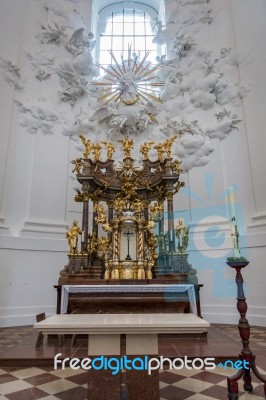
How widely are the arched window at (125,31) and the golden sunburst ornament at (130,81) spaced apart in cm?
56

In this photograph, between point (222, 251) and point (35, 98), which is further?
point (35, 98)

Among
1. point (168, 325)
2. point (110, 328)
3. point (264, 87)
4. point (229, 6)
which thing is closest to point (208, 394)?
point (168, 325)

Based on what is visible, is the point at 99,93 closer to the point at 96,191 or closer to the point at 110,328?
the point at 96,191

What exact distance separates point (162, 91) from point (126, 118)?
1729 millimetres

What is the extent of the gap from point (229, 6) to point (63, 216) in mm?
8652

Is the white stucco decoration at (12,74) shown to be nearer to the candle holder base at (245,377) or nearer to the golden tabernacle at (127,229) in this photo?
the golden tabernacle at (127,229)

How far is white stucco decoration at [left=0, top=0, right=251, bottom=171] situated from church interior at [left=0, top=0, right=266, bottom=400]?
0.14ft

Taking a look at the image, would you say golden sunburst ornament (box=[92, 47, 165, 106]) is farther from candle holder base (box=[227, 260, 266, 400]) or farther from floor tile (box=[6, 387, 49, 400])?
floor tile (box=[6, 387, 49, 400])

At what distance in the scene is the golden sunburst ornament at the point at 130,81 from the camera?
9.51m

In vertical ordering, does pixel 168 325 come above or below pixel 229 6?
below

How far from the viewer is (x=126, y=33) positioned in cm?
1125

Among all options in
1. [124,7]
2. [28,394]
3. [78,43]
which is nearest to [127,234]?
[28,394]

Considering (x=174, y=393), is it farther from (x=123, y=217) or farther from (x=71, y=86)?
(x=71, y=86)

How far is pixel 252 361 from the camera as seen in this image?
244cm
